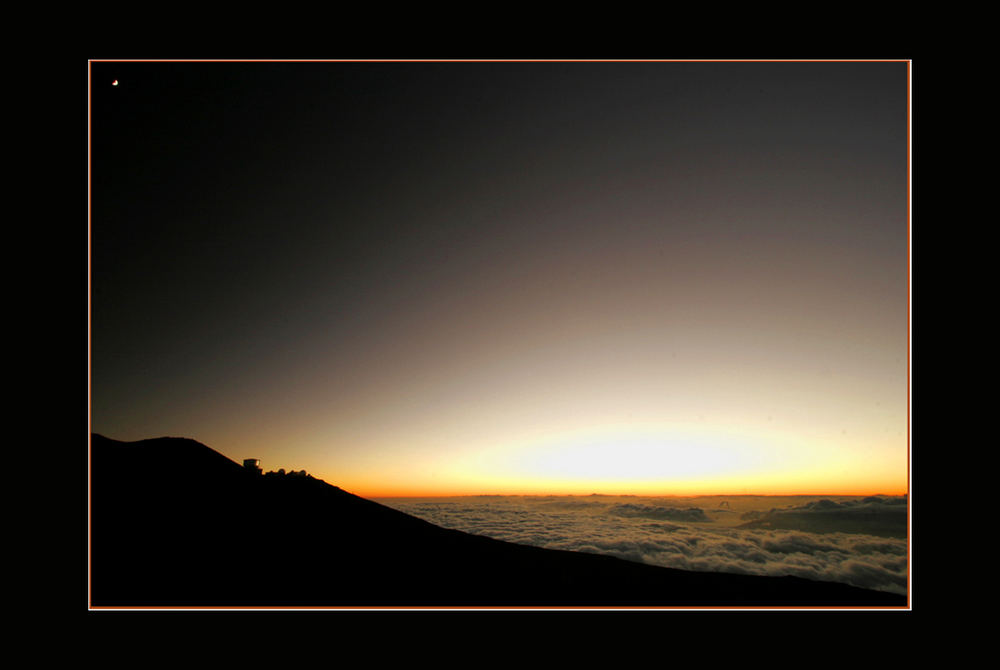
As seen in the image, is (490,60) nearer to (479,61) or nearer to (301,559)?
(479,61)

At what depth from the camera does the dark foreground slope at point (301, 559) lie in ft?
12.1

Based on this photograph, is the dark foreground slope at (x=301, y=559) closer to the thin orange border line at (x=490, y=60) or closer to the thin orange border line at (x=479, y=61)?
the thin orange border line at (x=479, y=61)

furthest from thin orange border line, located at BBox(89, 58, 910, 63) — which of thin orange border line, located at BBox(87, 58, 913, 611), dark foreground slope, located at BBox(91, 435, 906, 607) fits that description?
dark foreground slope, located at BBox(91, 435, 906, 607)

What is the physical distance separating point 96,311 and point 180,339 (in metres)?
0.53

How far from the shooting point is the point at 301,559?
376cm

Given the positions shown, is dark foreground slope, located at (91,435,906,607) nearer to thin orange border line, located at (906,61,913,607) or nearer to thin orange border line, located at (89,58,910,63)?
thin orange border line, located at (906,61,913,607)

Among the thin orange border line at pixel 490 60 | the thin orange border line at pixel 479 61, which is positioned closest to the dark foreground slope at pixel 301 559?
the thin orange border line at pixel 479 61

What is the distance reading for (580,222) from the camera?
4.00 m

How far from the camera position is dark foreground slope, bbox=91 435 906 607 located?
3.69 metres

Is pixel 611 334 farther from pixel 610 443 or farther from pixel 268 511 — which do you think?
pixel 268 511

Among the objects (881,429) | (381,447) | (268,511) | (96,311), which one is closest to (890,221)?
(881,429)

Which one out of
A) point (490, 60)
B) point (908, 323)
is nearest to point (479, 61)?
point (490, 60)

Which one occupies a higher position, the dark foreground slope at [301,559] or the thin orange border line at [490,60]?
the thin orange border line at [490,60]

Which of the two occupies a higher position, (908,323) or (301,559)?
(908,323)
